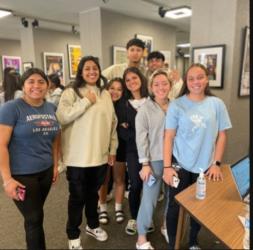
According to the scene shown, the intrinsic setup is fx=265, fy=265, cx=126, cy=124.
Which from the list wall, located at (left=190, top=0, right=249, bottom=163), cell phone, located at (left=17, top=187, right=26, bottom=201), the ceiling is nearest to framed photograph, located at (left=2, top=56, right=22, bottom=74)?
the ceiling

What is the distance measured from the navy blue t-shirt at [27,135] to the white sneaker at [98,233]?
817 mm

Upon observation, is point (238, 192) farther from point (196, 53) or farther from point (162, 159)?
point (196, 53)

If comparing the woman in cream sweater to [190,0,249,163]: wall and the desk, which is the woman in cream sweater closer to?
the desk

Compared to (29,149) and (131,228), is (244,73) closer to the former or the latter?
(131,228)

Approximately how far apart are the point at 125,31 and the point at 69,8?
103 cm

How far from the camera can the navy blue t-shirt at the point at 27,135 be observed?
1.51 m

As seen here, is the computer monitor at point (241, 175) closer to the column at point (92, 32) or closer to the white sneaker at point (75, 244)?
the white sneaker at point (75, 244)

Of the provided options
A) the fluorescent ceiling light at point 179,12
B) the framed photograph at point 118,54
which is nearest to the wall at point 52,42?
the framed photograph at point 118,54

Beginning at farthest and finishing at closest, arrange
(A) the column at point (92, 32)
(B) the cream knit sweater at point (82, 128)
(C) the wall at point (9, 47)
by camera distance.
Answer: (C) the wall at point (9, 47) < (A) the column at point (92, 32) < (B) the cream knit sweater at point (82, 128)

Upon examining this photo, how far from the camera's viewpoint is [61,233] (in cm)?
226

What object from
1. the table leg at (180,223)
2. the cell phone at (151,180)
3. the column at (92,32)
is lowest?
the table leg at (180,223)

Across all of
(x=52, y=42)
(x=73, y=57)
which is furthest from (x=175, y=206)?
(x=73, y=57)

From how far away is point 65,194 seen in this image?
3057 millimetres

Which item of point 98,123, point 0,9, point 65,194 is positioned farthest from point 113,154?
point 0,9
